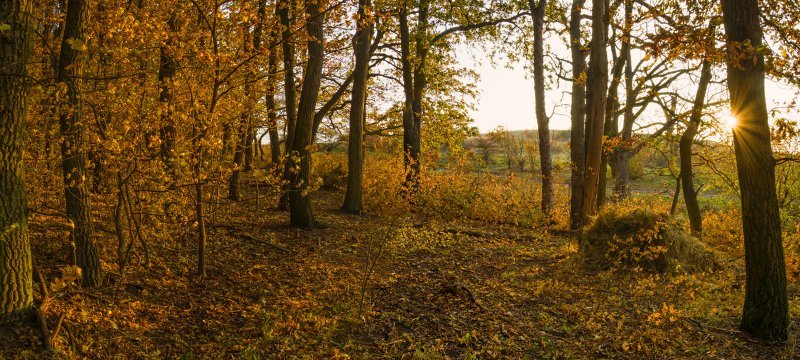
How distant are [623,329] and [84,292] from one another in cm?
610

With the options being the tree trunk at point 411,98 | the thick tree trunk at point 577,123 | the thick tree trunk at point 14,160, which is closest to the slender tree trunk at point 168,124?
the thick tree trunk at point 14,160

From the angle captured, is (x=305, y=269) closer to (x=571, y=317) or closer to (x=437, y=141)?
(x=571, y=317)

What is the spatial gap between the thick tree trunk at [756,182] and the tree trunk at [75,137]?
664cm

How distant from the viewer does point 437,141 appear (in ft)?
60.7

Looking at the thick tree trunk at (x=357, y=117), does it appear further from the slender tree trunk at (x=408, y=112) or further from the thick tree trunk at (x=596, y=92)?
the thick tree trunk at (x=596, y=92)

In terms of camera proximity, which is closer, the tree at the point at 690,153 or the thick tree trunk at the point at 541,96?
the tree at the point at 690,153

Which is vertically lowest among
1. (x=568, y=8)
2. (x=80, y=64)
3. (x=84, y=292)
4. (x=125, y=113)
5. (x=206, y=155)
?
(x=84, y=292)

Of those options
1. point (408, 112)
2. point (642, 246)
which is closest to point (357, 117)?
point (408, 112)

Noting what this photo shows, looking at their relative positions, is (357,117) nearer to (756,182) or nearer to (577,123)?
(577,123)

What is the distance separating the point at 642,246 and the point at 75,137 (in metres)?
8.59

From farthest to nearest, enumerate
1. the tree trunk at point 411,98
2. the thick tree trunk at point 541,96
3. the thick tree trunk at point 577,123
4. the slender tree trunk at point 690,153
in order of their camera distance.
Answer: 1. the tree trunk at point 411,98
2. the thick tree trunk at point 541,96
3. the thick tree trunk at point 577,123
4. the slender tree trunk at point 690,153

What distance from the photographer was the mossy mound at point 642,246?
29.7ft

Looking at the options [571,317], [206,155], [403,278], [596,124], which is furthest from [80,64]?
[596,124]

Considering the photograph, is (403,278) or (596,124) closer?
(403,278)
